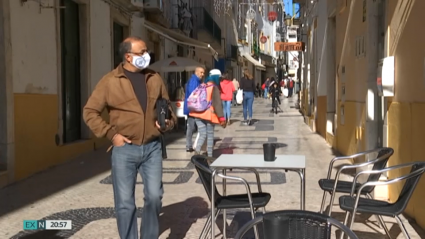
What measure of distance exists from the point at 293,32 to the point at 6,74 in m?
22.4

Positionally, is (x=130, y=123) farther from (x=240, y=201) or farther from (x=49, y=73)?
(x=49, y=73)

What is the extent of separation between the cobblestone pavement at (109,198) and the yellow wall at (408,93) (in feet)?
2.13

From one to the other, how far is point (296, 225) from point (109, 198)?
440 centimetres

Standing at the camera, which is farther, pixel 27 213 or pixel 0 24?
pixel 0 24

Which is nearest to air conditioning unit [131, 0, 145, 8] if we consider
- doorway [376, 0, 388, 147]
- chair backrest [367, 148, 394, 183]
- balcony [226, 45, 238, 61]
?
doorway [376, 0, 388, 147]

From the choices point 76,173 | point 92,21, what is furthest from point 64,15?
point 76,173

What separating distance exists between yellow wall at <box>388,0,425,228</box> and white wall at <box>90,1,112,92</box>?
709 cm

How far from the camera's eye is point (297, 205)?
6.24m

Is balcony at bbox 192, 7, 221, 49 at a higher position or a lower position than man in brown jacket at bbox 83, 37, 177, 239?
higher

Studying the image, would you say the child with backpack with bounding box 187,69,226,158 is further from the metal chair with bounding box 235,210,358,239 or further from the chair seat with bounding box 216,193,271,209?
the metal chair with bounding box 235,210,358,239

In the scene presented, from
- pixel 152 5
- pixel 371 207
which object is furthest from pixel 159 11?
pixel 371 207

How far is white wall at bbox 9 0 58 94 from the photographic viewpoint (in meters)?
8.11

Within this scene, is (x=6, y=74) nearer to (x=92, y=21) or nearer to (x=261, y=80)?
(x=92, y=21)

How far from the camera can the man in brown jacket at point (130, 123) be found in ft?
13.4
